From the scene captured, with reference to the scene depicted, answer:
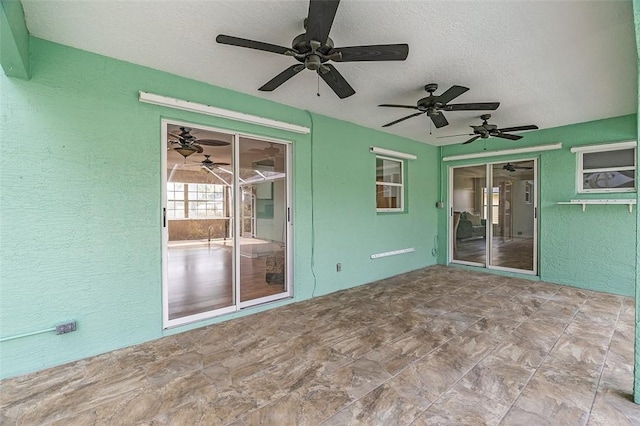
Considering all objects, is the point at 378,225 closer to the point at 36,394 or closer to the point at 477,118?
the point at 477,118

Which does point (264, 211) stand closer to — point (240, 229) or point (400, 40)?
point (240, 229)

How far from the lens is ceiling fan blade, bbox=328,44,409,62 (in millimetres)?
1976

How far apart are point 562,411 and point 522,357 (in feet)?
2.20

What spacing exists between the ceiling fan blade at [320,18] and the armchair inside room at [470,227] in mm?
5250

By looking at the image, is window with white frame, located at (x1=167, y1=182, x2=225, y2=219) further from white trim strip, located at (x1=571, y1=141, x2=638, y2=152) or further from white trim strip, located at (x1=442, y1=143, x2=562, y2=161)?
white trim strip, located at (x1=571, y1=141, x2=638, y2=152)

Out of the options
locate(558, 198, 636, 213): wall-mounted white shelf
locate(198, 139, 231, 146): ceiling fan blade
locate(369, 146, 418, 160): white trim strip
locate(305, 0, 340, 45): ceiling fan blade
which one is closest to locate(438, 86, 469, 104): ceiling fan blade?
locate(305, 0, 340, 45): ceiling fan blade

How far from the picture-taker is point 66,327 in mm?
2361

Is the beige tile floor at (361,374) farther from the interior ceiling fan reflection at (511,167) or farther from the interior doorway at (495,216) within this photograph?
the interior ceiling fan reflection at (511,167)

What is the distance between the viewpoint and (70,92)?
7.91ft

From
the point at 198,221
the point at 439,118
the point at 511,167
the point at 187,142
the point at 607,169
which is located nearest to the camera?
the point at 439,118

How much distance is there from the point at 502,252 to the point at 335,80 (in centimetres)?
507

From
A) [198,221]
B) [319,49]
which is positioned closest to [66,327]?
[319,49]

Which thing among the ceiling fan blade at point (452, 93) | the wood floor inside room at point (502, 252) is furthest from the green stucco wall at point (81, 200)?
the wood floor inside room at point (502, 252)

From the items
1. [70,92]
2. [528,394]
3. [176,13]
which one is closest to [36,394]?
[70,92]
